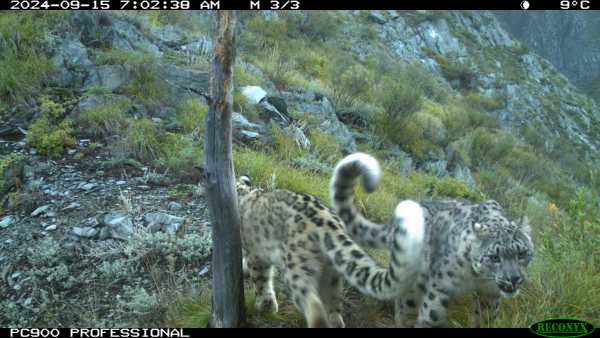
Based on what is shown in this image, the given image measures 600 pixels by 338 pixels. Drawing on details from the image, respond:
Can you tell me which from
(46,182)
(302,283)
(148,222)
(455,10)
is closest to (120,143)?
(46,182)

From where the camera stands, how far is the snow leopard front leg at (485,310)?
409 cm

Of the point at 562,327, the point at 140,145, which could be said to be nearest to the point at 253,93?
the point at 140,145

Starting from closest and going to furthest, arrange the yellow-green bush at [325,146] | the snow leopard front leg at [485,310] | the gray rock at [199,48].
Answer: the snow leopard front leg at [485,310] → the yellow-green bush at [325,146] → the gray rock at [199,48]

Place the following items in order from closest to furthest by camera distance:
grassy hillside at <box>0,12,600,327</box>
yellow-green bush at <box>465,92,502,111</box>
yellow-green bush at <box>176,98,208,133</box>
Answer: grassy hillside at <box>0,12,600,327</box>, yellow-green bush at <box>176,98,208,133</box>, yellow-green bush at <box>465,92,502,111</box>

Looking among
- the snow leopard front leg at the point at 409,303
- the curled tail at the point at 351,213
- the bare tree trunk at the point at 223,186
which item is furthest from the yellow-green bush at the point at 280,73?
the snow leopard front leg at the point at 409,303

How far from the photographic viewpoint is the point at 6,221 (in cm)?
627

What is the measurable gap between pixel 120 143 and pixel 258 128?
8.04 feet

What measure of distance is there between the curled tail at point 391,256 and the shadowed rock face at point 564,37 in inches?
1984

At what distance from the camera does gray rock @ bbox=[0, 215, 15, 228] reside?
20.4 ft

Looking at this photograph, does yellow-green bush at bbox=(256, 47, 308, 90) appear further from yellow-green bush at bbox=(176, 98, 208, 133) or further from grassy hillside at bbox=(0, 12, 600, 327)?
yellow-green bush at bbox=(176, 98, 208, 133)

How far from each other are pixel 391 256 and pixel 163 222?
349 centimetres

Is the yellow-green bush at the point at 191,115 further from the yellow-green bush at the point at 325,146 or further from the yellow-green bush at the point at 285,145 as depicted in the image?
the yellow-green bush at the point at 325,146

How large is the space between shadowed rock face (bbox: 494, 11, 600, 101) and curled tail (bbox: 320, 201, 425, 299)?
165 feet

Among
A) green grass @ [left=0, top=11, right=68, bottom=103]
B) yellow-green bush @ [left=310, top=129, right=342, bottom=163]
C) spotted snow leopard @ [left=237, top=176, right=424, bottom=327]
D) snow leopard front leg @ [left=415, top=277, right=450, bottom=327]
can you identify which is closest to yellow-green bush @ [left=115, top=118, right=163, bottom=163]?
green grass @ [left=0, top=11, right=68, bottom=103]
